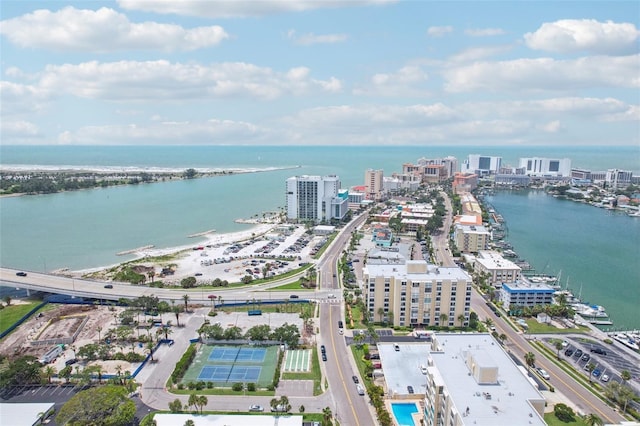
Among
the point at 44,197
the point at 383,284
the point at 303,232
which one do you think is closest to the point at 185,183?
the point at 44,197

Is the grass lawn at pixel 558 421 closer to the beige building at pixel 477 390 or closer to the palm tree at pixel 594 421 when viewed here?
the palm tree at pixel 594 421

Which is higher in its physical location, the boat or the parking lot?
the parking lot

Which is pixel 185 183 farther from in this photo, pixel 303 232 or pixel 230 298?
pixel 230 298

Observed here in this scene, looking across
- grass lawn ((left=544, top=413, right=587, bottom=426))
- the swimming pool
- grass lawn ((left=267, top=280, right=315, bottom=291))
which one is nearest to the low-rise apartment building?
grass lawn ((left=544, top=413, right=587, bottom=426))

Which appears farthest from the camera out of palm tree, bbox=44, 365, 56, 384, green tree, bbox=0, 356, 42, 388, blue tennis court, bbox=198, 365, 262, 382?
blue tennis court, bbox=198, 365, 262, 382

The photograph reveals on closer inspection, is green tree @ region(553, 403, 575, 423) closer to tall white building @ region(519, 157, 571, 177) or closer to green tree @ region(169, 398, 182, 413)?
green tree @ region(169, 398, 182, 413)

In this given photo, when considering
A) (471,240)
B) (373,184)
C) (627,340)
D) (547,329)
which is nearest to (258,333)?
(547,329)
